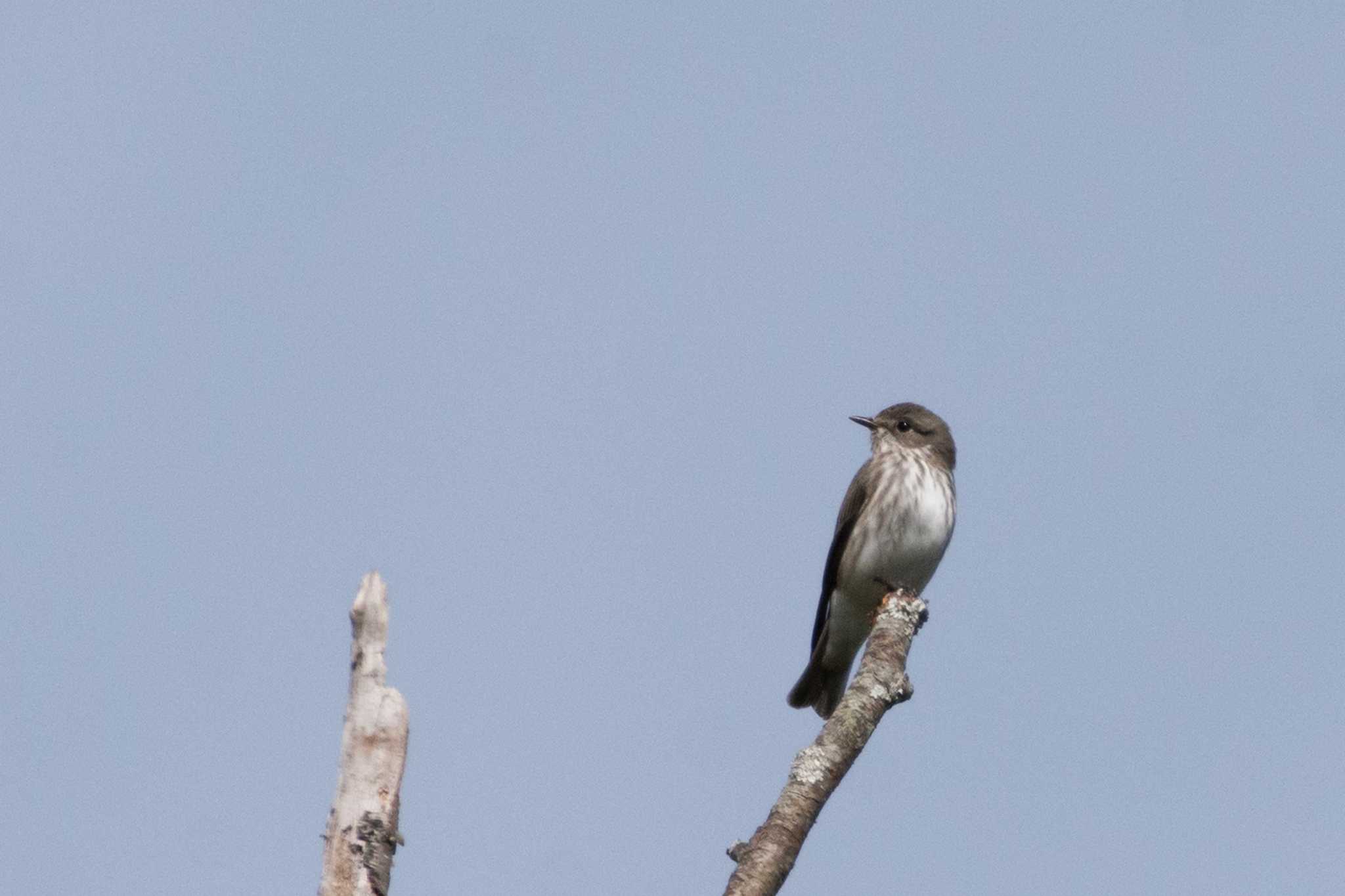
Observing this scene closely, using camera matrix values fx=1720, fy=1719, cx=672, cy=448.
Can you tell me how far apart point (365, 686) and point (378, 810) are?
0.40 m

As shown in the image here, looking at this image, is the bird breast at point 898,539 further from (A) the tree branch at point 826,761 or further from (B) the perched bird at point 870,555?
(A) the tree branch at point 826,761

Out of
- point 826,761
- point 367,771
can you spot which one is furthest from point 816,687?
point 367,771

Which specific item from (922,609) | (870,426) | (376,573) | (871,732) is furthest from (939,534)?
(376,573)

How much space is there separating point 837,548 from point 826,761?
6701 mm

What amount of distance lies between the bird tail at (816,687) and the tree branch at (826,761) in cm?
428

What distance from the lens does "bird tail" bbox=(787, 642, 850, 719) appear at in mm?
12984

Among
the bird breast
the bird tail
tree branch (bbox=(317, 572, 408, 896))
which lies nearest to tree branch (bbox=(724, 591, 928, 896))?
tree branch (bbox=(317, 572, 408, 896))

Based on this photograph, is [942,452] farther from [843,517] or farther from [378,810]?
[378,810]

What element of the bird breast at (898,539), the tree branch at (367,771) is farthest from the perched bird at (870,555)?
the tree branch at (367,771)

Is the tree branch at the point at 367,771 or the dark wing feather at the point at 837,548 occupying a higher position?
the dark wing feather at the point at 837,548

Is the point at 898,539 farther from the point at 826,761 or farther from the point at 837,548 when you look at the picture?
the point at 826,761

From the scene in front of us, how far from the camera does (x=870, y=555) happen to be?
42.2 ft

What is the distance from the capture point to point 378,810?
5.59 metres

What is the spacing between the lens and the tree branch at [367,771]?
18.0 feet
